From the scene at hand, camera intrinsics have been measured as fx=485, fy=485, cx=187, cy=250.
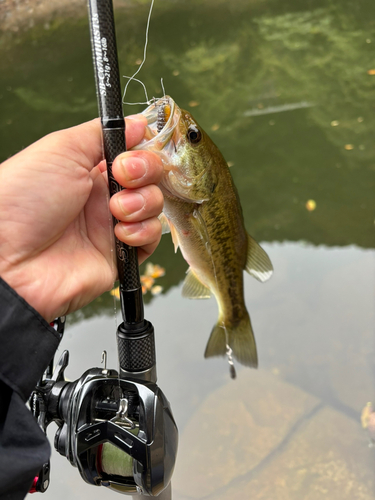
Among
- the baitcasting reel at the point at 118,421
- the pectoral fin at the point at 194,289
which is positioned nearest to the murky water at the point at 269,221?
the pectoral fin at the point at 194,289

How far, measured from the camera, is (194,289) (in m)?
1.82

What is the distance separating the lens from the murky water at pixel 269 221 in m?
2.38

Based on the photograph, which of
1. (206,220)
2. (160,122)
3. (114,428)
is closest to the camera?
(114,428)

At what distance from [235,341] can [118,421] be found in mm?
993

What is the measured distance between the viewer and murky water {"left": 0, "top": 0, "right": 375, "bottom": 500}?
2383 mm

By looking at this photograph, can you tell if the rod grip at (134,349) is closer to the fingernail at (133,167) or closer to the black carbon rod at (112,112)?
the black carbon rod at (112,112)

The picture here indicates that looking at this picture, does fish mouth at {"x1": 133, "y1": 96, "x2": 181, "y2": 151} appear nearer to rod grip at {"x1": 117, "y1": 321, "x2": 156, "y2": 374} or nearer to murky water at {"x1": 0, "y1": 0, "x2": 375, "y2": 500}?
rod grip at {"x1": 117, "y1": 321, "x2": 156, "y2": 374}

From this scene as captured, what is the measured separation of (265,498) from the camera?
223 cm

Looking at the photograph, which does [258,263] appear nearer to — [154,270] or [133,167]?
[133,167]

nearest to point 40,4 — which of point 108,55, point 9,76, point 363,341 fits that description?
point 9,76

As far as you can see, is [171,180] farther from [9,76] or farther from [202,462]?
[9,76]

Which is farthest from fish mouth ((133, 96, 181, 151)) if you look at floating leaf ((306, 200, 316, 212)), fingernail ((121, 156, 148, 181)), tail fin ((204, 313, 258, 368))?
floating leaf ((306, 200, 316, 212))

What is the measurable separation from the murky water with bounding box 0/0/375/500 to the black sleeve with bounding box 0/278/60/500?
5.09 ft

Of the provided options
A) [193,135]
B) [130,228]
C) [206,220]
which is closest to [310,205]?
[206,220]
